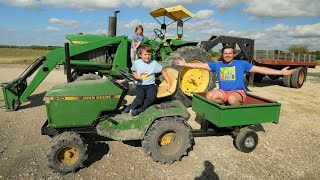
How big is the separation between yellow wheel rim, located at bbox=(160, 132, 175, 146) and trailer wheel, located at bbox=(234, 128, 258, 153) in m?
1.15

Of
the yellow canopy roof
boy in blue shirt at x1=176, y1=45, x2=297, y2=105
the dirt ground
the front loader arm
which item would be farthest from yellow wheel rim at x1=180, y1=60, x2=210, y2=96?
boy in blue shirt at x1=176, y1=45, x2=297, y2=105

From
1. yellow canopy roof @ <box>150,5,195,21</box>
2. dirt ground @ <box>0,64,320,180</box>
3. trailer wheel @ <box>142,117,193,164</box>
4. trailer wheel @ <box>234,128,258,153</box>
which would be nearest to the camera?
dirt ground @ <box>0,64,320,180</box>

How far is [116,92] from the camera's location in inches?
148

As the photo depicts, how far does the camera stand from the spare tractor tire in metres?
6.61

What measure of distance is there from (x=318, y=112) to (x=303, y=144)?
289cm

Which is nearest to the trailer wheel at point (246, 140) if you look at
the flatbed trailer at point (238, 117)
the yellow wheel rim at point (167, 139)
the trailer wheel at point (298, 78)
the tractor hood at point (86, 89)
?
the flatbed trailer at point (238, 117)

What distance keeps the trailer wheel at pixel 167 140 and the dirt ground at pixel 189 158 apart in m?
0.14

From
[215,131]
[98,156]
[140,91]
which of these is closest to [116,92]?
[140,91]

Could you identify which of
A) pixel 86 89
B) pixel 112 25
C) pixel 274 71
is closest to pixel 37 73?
pixel 112 25

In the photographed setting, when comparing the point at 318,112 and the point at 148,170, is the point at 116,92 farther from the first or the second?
the point at 318,112

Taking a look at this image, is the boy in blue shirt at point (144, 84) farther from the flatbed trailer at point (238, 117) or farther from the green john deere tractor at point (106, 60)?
the green john deere tractor at point (106, 60)

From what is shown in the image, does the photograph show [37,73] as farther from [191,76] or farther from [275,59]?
[275,59]

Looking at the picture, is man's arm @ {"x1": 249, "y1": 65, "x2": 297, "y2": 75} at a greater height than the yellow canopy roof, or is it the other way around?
the yellow canopy roof

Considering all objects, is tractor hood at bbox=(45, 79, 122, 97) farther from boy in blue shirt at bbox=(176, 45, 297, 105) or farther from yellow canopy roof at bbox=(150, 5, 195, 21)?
yellow canopy roof at bbox=(150, 5, 195, 21)
